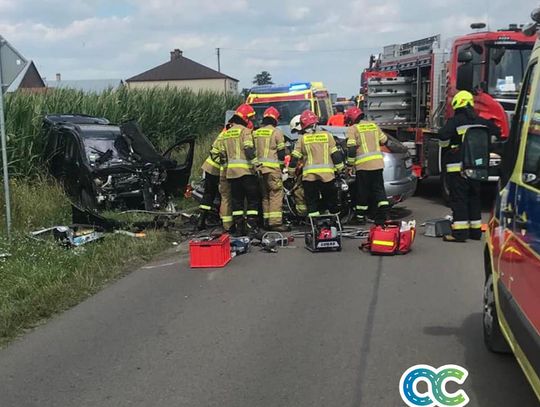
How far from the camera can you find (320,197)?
10070 mm

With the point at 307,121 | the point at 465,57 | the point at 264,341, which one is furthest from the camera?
the point at 465,57

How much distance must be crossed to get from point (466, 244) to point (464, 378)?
4.80 metres

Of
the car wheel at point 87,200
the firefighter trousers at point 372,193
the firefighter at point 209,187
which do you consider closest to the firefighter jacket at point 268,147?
the firefighter at point 209,187

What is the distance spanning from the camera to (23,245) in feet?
26.7

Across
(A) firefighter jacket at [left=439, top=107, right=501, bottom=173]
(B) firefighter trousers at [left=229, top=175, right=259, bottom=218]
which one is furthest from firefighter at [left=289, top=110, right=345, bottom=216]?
(A) firefighter jacket at [left=439, top=107, right=501, bottom=173]

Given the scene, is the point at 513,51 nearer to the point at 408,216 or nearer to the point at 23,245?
the point at 408,216

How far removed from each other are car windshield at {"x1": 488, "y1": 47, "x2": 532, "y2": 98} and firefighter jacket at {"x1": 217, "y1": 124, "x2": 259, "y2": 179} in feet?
14.7

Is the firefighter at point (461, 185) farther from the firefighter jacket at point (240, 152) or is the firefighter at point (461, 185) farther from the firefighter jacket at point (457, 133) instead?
the firefighter jacket at point (240, 152)

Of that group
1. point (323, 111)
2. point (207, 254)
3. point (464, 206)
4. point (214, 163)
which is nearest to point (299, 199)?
point (214, 163)

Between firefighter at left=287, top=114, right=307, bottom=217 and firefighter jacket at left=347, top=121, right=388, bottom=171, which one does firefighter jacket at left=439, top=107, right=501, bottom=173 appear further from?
firefighter at left=287, top=114, right=307, bottom=217

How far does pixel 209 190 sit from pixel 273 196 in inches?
47.7

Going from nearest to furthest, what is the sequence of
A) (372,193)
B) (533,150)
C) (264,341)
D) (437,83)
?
(533,150) < (264,341) < (372,193) < (437,83)

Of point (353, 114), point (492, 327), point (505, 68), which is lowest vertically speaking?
point (492, 327)

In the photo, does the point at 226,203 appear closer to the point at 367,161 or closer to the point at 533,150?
the point at 367,161
